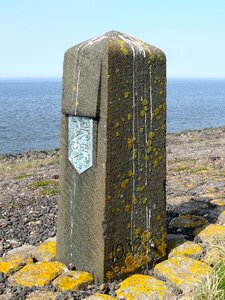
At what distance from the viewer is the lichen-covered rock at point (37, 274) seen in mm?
5098

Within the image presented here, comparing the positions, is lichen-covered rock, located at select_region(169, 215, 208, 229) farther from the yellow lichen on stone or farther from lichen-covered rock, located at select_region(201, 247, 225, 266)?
the yellow lichen on stone

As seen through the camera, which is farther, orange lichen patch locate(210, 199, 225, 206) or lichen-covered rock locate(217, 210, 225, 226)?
orange lichen patch locate(210, 199, 225, 206)

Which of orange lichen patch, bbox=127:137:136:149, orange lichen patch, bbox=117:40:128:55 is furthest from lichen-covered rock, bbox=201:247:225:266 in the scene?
orange lichen patch, bbox=117:40:128:55

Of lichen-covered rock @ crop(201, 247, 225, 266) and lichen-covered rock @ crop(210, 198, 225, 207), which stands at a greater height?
lichen-covered rock @ crop(210, 198, 225, 207)

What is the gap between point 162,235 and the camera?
563 cm

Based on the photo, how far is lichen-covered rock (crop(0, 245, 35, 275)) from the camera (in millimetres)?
5520

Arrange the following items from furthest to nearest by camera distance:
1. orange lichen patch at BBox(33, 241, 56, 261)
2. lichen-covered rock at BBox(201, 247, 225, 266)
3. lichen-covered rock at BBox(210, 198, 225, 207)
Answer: lichen-covered rock at BBox(210, 198, 225, 207), orange lichen patch at BBox(33, 241, 56, 261), lichen-covered rock at BBox(201, 247, 225, 266)

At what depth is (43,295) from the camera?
15.5 feet

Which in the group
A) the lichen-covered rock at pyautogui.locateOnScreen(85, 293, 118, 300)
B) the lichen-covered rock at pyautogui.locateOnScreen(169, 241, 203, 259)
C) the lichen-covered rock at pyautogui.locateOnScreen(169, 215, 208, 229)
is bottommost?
the lichen-covered rock at pyautogui.locateOnScreen(85, 293, 118, 300)

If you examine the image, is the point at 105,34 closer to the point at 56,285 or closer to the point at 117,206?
the point at 117,206

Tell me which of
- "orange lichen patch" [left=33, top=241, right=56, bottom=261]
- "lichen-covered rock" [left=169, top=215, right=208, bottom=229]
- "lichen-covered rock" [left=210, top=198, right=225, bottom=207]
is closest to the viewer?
"orange lichen patch" [left=33, top=241, right=56, bottom=261]

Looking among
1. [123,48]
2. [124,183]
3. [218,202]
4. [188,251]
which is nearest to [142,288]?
[188,251]

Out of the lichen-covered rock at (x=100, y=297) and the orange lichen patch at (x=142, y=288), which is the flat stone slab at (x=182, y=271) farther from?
the lichen-covered rock at (x=100, y=297)

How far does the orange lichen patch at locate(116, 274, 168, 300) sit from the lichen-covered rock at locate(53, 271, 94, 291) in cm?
40
